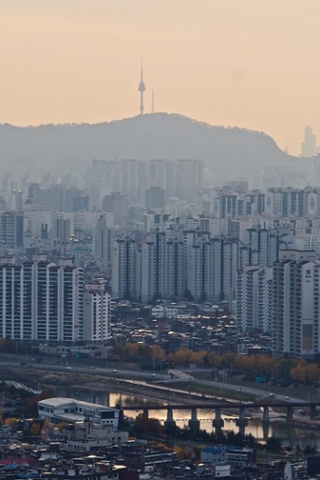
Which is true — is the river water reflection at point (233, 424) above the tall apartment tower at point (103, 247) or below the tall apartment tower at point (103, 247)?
below

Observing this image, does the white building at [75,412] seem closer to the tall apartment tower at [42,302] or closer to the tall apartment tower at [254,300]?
the tall apartment tower at [42,302]

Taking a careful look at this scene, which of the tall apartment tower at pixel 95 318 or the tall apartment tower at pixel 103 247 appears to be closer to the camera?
the tall apartment tower at pixel 95 318

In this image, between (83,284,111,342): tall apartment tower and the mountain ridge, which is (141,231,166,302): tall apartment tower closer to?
(83,284,111,342): tall apartment tower

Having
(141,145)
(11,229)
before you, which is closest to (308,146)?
(141,145)

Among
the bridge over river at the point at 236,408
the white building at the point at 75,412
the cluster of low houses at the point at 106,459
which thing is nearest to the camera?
the cluster of low houses at the point at 106,459

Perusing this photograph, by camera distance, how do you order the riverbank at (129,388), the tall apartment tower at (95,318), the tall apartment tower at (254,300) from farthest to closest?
the tall apartment tower at (254,300)
the tall apartment tower at (95,318)
the riverbank at (129,388)

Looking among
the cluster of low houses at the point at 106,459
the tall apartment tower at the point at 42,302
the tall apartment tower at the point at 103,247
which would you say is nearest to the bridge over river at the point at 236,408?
the cluster of low houses at the point at 106,459

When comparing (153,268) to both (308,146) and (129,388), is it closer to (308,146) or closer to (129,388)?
(129,388)
